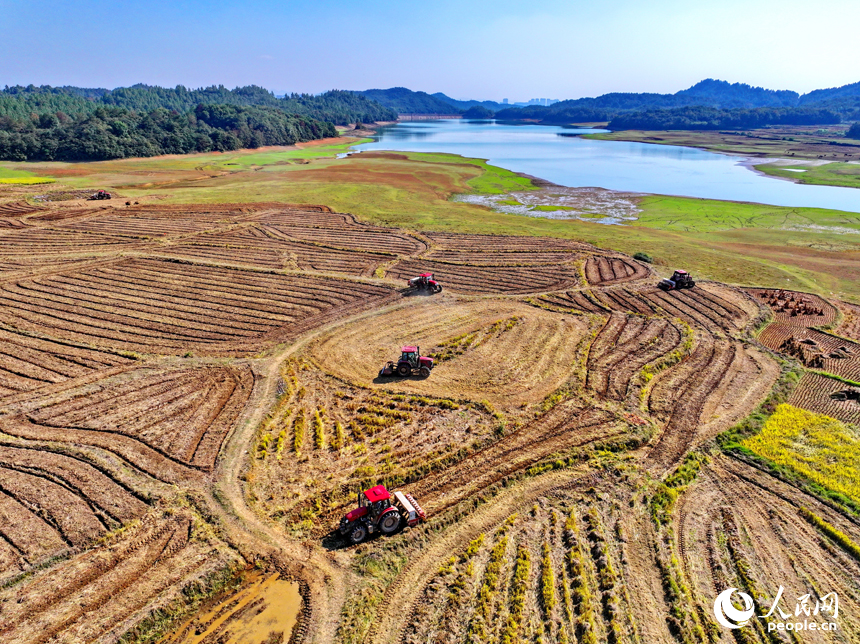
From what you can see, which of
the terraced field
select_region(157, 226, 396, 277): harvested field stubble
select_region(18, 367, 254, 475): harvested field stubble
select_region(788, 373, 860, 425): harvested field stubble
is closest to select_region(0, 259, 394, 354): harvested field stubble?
the terraced field

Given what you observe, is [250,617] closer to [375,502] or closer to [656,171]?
[375,502]

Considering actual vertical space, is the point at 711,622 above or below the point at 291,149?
below

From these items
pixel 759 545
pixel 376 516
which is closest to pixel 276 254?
pixel 376 516

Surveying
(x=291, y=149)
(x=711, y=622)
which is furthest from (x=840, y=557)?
(x=291, y=149)

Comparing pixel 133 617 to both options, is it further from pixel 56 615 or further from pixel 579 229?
pixel 579 229

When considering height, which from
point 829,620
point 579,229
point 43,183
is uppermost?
point 43,183

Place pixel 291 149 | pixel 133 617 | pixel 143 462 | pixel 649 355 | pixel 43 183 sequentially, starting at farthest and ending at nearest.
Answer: pixel 291 149 < pixel 43 183 < pixel 649 355 < pixel 143 462 < pixel 133 617

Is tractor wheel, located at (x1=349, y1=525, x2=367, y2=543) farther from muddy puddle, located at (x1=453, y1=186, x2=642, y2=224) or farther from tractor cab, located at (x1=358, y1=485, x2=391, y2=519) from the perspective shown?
muddy puddle, located at (x1=453, y1=186, x2=642, y2=224)
